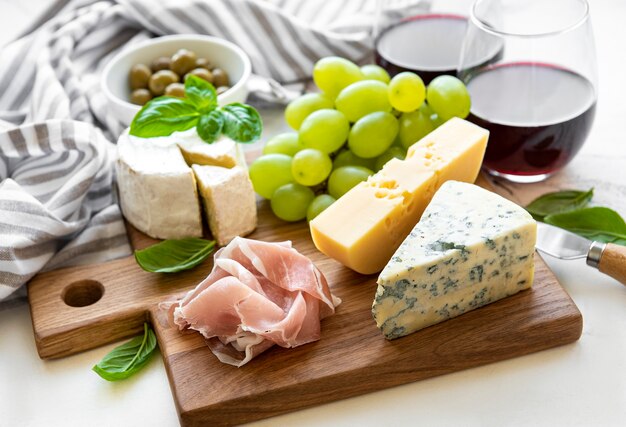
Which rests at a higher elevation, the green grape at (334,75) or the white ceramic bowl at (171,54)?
the green grape at (334,75)

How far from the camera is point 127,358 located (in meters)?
1.55

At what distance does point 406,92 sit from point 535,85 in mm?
260

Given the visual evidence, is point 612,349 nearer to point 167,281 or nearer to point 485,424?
point 485,424

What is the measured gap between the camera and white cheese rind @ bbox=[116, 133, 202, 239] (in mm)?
1683

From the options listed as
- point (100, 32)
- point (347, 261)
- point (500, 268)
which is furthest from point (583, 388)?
point (100, 32)

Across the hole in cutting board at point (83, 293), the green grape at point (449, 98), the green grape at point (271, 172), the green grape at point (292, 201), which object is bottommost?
the hole in cutting board at point (83, 293)

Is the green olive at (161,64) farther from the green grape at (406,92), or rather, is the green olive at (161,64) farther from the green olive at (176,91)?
the green grape at (406,92)

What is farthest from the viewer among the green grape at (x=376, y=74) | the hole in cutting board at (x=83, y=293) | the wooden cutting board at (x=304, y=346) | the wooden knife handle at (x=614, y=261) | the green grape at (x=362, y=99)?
the green grape at (x=376, y=74)

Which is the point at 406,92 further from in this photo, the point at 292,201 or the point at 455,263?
the point at 455,263

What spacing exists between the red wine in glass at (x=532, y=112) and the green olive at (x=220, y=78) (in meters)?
0.59

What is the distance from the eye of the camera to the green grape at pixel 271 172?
179 centimetres

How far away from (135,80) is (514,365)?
110 centimetres

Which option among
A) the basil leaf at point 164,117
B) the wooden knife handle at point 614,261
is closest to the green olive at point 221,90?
the basil leaf at point 164,117

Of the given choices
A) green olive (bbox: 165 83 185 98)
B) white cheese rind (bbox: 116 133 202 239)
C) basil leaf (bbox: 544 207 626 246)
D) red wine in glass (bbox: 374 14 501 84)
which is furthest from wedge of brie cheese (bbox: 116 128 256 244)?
basil leaf (bbox: 544 207 626 246)
